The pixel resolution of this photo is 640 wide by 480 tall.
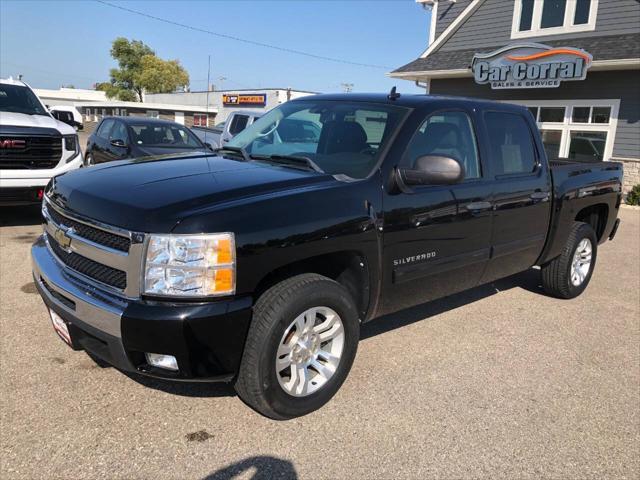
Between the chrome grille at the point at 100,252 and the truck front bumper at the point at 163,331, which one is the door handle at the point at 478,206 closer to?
the truck front bumper at the point at 163,331

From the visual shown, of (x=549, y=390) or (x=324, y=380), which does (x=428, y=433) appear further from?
(x=549, y=390)

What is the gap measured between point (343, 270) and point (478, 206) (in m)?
1.32

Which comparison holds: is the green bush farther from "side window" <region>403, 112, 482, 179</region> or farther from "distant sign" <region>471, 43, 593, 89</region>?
"side window" <region>403, 112, 482, 179</region>

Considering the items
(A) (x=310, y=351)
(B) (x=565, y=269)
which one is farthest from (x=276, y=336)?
(B) (x=565, y=269)

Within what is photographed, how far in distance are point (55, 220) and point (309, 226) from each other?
1.58 m

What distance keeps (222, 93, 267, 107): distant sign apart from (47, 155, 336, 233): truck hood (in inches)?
1799

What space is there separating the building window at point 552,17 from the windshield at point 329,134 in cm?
1249

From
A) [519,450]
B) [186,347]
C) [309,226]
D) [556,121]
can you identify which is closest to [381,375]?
[519,450]

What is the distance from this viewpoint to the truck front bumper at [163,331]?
2.55m

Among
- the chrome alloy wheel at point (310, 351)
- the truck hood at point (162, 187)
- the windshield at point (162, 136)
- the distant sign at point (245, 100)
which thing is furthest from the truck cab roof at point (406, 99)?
the distant sign at point (245, 100)

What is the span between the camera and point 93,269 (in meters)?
2.86

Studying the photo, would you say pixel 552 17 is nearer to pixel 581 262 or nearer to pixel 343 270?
pixel 581 262

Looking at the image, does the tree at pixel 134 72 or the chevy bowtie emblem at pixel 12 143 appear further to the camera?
the tree at pixel 134 72

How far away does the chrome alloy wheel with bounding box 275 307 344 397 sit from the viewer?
296cm
